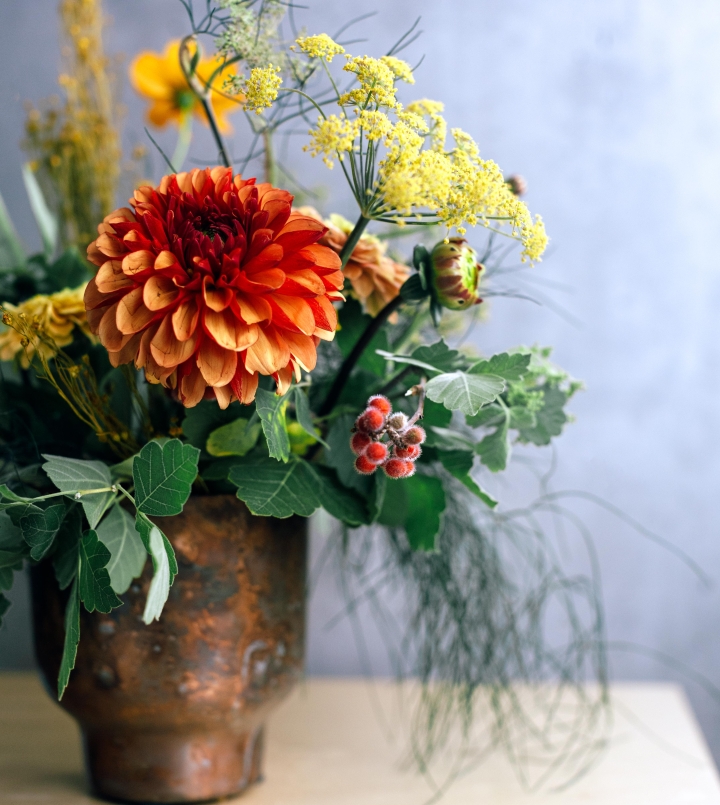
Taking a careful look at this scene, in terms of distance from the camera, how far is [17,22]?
868 mm

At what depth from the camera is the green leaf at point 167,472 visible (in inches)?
→ 16.5

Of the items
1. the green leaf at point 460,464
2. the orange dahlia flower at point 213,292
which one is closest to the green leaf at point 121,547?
the orange dahlia flower at point 213,292

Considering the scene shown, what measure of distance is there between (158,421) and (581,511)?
558 mm

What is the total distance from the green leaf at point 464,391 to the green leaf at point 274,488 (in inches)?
4.4

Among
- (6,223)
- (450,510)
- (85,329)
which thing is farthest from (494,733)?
(6,223)

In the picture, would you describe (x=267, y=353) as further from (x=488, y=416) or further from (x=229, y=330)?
(x=488, y=416)

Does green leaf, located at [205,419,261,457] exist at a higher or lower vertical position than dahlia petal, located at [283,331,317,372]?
lower

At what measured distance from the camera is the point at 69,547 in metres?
0.47

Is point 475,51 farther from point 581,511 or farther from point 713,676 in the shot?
point 713,676

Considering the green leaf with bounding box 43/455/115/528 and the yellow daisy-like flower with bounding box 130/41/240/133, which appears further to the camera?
the yellow daisy-like flower with bounding box 130/41/240/133

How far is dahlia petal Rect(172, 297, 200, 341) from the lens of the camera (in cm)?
39

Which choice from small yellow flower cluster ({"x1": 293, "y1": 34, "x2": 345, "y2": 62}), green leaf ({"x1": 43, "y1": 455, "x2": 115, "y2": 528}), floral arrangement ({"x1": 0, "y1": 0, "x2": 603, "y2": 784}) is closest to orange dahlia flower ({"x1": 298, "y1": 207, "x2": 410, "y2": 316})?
floral arrangement ({"x1": 0, "y1": 0, "x2": 603, "y2": 784})

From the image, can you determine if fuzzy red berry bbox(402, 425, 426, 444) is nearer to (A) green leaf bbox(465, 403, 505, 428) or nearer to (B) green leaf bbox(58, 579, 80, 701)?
(A) green leaf bbox(465, 403, 505, 428)

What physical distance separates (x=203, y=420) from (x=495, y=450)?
0.20 metres
